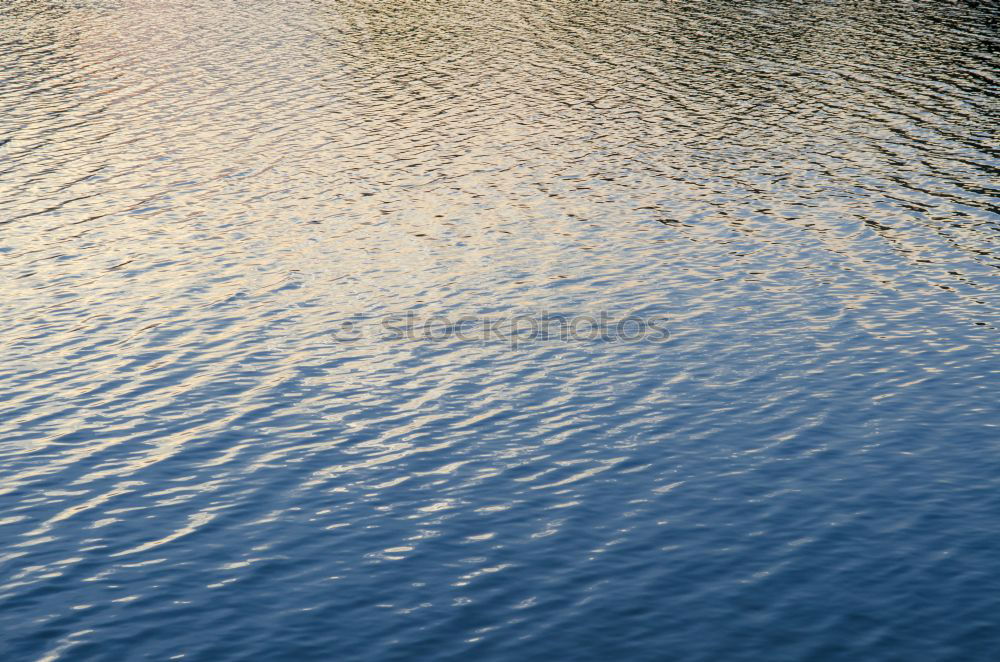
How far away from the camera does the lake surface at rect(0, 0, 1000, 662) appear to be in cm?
2986

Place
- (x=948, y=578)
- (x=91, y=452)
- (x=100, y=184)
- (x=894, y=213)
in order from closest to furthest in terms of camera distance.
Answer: (x=948, y=578), (x=91, y=452), (x=894, y=213), (x=100, y=184)

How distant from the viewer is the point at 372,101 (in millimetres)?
96938

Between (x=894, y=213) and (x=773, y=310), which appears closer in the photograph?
(x=773, y=310)

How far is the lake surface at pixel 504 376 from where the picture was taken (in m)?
29.9

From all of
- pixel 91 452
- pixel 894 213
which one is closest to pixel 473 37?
pixel 894 213

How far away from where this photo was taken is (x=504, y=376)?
1750 inches

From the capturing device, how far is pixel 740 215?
64938mm

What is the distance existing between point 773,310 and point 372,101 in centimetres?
5345

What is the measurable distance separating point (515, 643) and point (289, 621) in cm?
532

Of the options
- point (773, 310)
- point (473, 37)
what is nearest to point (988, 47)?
point (473, 37)

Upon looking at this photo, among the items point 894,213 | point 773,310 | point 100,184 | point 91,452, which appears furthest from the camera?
point 100,184

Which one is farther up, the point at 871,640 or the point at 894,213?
the point at 871,640

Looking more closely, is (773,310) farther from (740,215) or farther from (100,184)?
(100,184)

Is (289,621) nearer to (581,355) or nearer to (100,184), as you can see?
(581,355)
